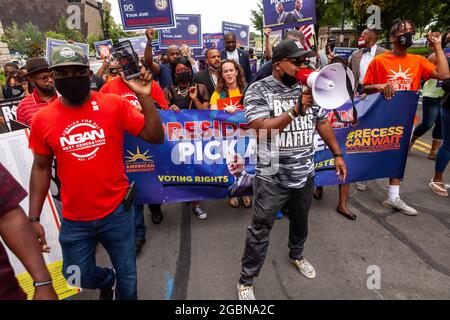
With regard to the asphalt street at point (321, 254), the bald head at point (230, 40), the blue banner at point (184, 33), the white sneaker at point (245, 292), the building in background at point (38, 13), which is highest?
the building in background at point (38, 13)

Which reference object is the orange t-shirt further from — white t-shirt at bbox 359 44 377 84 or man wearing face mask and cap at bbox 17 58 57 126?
man wearing face mask and cap at bbox 17 58 57 126

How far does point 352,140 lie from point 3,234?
138 inches

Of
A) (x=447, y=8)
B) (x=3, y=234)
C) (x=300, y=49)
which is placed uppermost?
(x=447, y=8)

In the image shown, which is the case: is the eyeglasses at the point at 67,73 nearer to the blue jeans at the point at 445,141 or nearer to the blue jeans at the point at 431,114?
the blue jeans at the point at 445,141

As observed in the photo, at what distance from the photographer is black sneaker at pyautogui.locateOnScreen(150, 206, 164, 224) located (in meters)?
3.78

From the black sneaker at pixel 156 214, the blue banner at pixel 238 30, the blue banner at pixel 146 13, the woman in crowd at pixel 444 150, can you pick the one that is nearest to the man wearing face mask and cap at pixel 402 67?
the woman in crowd at pixel 444 150

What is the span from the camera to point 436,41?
322cm

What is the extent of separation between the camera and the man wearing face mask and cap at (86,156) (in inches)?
69.9

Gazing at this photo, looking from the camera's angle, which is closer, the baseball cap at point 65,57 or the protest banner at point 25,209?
the baseball cap at point 65,57

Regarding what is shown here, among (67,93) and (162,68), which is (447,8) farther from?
(67,93)

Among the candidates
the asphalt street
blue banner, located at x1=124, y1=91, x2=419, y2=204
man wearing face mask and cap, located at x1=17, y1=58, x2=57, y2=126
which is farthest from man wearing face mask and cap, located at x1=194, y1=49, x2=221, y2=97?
man wearing face mask and cap, located at x1=17, y1=58, x2=57, y2=126

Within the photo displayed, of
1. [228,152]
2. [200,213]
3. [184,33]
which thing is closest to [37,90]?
[228,152]

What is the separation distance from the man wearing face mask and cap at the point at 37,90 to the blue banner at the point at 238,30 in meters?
7.74

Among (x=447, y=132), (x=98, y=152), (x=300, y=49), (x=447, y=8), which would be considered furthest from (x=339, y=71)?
(x=447, y=8)
